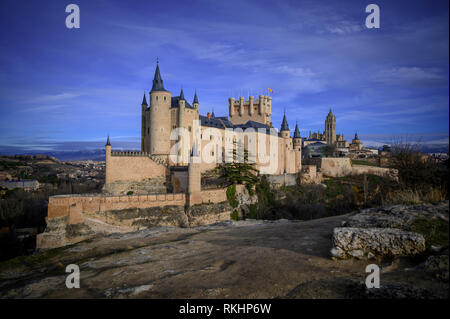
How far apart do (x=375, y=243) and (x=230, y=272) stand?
119 inches

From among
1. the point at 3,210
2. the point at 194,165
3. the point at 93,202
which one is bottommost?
the point at 3,210

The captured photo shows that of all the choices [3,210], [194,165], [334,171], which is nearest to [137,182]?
[194,165]

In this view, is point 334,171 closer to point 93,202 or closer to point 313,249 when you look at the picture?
point 93,202

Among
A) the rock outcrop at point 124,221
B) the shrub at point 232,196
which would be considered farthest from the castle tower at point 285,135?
the rock outcrop at point 124,221

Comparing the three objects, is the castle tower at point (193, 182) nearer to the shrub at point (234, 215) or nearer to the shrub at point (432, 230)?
the shrub at point (234, 215)

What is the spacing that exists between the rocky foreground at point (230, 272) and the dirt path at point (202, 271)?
0.02 m

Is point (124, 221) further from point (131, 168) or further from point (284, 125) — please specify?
point (284, 125)

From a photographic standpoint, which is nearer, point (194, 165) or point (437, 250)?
point (437, 250)

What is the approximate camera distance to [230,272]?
18.7ft

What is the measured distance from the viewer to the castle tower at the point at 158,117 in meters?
31.4

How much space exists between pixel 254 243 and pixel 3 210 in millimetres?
30847

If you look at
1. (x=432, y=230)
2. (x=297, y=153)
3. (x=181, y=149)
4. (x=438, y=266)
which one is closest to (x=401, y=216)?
(x=432, y=230)

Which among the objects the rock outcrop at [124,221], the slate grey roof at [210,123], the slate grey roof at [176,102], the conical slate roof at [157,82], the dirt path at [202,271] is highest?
the conical slate roof at [157,82]
